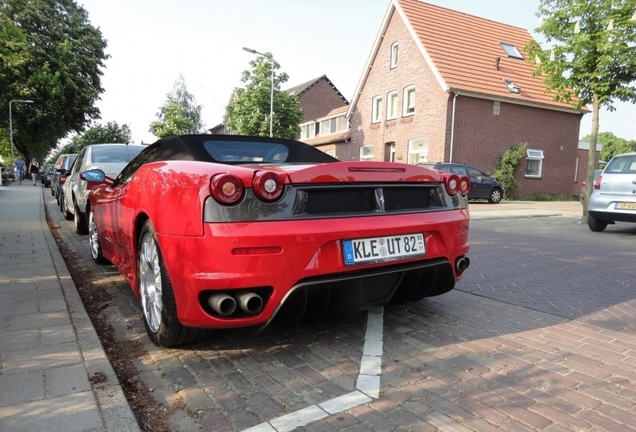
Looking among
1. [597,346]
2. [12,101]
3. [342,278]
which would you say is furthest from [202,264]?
[12,101]

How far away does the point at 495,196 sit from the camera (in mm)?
19688

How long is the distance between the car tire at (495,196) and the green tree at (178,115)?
104 ft

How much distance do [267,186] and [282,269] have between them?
Result: 18.1 inches

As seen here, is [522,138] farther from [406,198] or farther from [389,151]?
[406,198]

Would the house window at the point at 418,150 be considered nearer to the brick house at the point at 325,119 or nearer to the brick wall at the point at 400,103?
the brick wall at the point at 400,103

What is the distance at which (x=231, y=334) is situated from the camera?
3.27 meters

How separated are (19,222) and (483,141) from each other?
68.3 feet

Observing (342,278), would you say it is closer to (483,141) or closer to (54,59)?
(483,141)

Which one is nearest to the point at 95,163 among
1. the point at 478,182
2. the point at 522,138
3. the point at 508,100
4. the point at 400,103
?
the point at 478,182

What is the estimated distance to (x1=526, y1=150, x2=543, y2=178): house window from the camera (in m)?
24.5

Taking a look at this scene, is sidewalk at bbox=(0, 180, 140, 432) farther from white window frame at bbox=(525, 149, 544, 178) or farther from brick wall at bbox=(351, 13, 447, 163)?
white window frame at bbox=(525, 149, 544, 178)

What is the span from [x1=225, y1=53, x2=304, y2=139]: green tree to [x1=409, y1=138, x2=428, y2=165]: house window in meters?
9.40

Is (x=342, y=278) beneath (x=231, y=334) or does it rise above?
above

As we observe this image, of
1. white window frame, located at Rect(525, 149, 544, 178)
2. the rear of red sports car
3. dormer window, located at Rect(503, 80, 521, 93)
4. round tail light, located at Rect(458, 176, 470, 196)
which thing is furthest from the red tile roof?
the rear of red sports car
